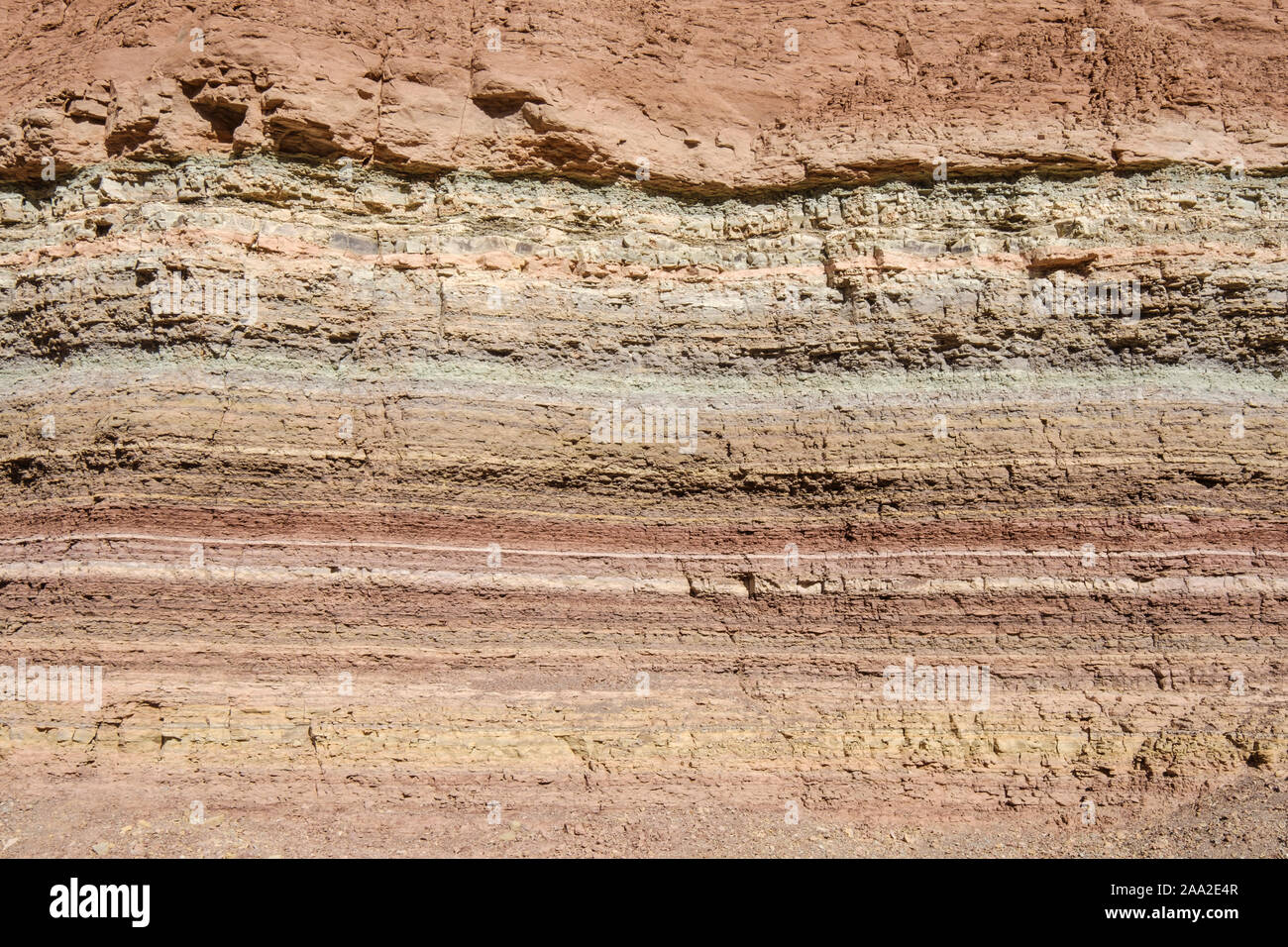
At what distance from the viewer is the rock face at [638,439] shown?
21.4 feet

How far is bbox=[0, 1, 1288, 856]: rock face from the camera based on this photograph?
21.4ft

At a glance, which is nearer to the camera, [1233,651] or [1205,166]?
[1233,651]

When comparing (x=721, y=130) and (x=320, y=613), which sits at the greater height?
(x=721, y=130)

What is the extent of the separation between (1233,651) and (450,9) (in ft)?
25.9

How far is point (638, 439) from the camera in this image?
711cm

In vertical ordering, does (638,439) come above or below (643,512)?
above

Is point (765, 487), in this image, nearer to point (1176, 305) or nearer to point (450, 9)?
point (1176, 305)

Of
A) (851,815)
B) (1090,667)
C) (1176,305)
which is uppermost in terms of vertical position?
(1176,305)

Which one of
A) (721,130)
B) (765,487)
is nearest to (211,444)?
Result: (765,487)

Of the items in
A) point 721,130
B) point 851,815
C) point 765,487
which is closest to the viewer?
point 851,815

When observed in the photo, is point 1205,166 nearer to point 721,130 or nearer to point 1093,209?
point 1093,209

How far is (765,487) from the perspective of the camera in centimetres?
714

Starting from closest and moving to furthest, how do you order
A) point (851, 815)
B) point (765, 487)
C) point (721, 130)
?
point (851, 815), point (765, 487), point (721, 130)

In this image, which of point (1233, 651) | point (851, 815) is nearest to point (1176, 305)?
point (1233, 651)
